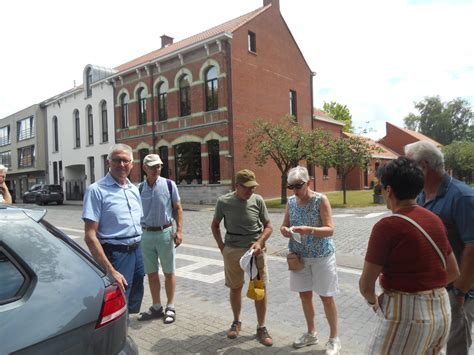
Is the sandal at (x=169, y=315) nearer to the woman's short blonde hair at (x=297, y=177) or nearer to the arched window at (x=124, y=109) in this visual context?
the woman's short blonde hair at (x=297, y=177)

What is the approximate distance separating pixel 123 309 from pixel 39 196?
96.4 ft

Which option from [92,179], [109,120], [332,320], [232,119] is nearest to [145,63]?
[109,120]

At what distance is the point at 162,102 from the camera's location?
26.1 meters

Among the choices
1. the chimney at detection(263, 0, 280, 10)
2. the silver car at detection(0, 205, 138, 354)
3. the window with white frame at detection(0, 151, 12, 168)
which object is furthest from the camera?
the window with white frame at detection(0, 151, 12, 168)

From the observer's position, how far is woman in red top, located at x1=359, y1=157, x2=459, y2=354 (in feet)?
6.75

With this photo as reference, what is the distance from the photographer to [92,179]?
31969 mm

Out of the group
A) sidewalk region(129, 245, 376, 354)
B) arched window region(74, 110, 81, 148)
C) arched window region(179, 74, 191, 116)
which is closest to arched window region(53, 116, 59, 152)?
arched window region(74, 110, 81, 148)

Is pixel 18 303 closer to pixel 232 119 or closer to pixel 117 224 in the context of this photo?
pixel 117 224

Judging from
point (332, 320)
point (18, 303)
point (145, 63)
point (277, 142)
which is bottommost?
point (332, 320)

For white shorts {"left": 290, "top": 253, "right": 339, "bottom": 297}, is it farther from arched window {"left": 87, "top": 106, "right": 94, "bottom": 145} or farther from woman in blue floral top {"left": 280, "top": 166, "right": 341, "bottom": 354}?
arched window {"left": 87, "top": 106, "right": 94, "bottom": 145}

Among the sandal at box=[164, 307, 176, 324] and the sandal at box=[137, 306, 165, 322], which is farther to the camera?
the sandal at box=[137, 306, 165, 322]

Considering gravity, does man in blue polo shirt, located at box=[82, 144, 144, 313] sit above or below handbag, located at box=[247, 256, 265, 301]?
above

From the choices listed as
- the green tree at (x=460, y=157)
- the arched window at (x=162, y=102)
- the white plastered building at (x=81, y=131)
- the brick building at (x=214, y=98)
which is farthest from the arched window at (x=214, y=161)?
the green tree at (x=460, y=157)

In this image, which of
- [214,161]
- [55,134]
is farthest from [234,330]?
[55,134]
